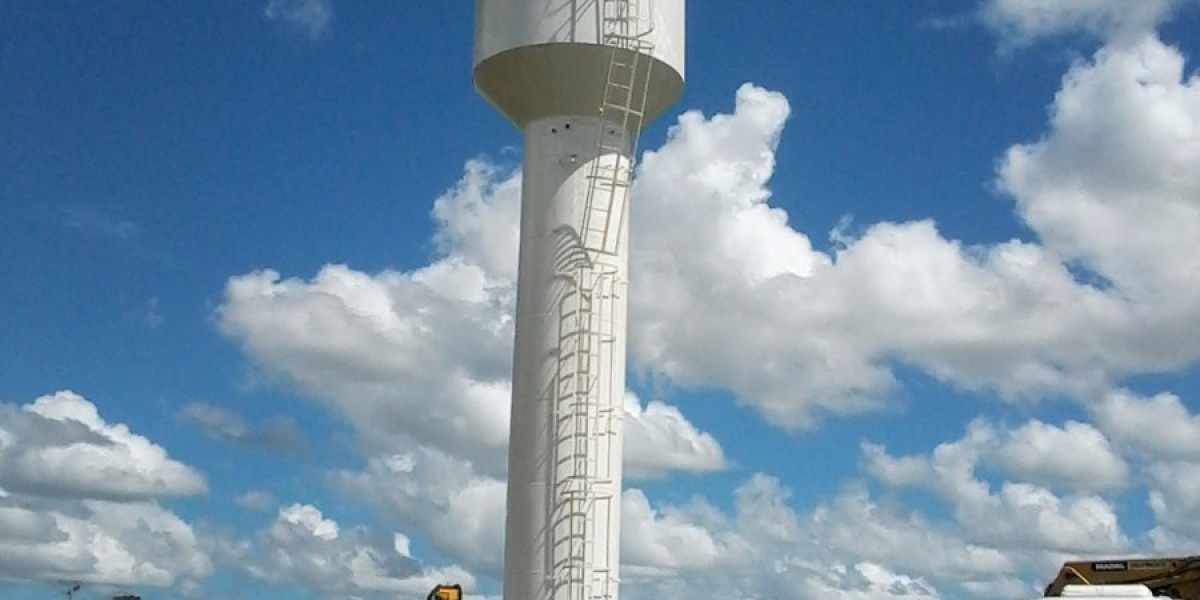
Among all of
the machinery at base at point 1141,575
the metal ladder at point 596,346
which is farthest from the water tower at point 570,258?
the machinery at base at point 1141,575

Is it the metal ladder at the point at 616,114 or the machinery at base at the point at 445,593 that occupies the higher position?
the metal ladder at the point at 616,114

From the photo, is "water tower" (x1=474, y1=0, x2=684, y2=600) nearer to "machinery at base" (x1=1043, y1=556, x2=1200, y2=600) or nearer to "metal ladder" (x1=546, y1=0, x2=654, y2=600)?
"metal ladder" (x1=546, y1=0, x2=654, y2=600)

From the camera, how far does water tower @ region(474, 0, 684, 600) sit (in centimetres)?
2414

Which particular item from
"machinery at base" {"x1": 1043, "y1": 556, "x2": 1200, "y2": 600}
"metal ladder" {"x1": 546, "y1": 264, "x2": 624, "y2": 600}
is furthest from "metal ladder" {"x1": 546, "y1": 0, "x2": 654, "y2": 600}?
"machinery at base" {"x1": 1043, "y1": 556, "x2": 1200, "y2": 600}

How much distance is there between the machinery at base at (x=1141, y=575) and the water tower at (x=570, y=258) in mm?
7908

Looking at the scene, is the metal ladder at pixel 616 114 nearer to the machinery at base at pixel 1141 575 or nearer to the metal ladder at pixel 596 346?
the metal ladder at pixel 596 346

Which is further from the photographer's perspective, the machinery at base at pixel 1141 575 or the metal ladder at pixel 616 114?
the metal ladder at pixel 616 114

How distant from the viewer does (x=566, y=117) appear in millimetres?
25734

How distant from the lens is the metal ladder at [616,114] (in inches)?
992

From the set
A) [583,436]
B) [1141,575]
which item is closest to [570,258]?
[583,436]

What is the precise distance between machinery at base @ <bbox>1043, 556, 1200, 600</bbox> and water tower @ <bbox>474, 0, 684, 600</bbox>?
311 inches

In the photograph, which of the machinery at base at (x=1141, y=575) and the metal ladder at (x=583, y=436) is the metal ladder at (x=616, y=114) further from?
the machinery at base at (x=1141, y=575)

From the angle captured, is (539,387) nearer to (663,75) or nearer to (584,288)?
(584,288)

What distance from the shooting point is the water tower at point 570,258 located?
24.1 meters
